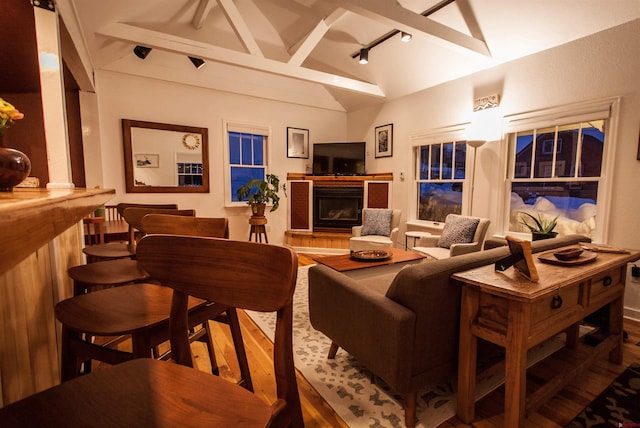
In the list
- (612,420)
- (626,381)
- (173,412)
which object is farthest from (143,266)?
(626,381)

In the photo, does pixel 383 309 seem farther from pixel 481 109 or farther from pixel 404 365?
pixel 481 109

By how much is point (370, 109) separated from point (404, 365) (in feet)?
16.2

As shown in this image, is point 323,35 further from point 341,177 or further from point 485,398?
point 485,398

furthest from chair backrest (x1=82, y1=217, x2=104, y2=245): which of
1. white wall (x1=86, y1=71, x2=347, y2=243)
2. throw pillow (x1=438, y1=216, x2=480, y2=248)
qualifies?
throw pillow (x1=438, y1=216, x2=480, y2=248)

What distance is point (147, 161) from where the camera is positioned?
427 centimetres

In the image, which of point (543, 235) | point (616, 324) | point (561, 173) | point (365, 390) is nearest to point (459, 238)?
point (543, 235)

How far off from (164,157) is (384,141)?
355 centimetres

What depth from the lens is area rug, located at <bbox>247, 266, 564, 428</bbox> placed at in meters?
1.52

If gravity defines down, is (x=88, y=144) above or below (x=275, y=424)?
above

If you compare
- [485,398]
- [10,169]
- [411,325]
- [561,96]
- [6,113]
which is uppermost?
[561,96]

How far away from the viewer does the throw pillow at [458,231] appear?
3.33m

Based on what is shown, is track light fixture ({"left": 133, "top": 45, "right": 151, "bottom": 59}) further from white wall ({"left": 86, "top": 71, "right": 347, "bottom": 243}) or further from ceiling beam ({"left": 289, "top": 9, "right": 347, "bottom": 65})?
ceiling beam ({"left": 289, "top": 9, "right": 347, "bottom": 65})

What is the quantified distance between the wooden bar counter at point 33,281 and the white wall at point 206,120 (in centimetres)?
234

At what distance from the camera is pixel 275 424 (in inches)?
25.9
